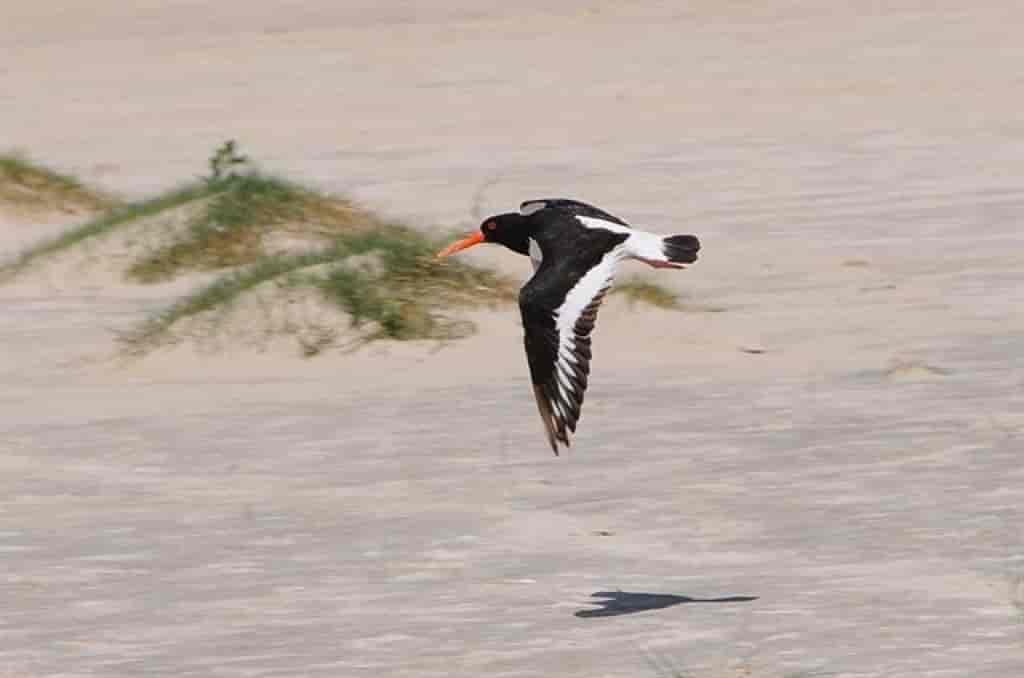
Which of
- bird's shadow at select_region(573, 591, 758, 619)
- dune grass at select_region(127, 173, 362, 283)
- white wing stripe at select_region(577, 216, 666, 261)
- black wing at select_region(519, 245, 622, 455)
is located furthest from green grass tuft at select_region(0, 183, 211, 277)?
bird's shadow at select_region(573, 591, 758, 619)

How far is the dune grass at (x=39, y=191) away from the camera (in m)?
13.1

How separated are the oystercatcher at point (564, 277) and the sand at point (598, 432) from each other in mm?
410

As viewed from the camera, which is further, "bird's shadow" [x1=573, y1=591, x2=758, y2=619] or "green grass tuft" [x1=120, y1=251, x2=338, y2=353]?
"green grass tuft" [x1=120, y1=251, x2=338, y2=353]

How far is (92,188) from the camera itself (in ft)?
46.5

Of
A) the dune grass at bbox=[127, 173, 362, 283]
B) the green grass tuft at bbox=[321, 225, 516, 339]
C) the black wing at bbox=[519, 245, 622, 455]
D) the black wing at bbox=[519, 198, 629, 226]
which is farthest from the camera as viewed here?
the dune grass at bbox=[127, 173, 362, 283]

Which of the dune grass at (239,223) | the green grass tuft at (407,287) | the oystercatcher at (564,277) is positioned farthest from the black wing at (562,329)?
the dune grass at (239,223)

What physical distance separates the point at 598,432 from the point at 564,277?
1.06 meters

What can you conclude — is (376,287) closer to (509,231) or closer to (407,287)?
(407,287)

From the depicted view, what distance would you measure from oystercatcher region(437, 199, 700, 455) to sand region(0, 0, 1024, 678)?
1.35 ft

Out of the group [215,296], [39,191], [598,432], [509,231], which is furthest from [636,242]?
[39,191]

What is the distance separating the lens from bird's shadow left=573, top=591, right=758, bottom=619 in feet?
20.5

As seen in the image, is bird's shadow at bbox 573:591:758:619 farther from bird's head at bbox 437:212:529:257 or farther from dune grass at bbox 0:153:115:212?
dune grass at bbox 0:153:115:212

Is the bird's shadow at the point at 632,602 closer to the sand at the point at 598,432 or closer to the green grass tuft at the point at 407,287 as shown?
the sand at the point at 598,432

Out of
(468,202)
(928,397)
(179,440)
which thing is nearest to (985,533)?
(928,397)
